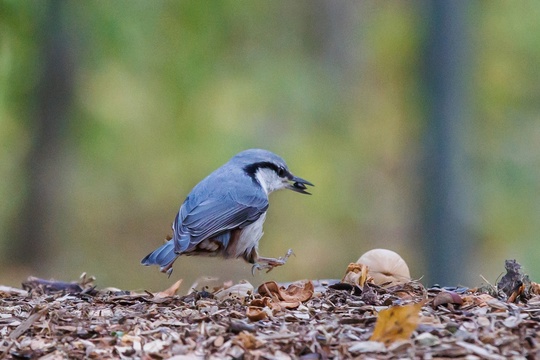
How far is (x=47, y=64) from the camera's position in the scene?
29.5 feet

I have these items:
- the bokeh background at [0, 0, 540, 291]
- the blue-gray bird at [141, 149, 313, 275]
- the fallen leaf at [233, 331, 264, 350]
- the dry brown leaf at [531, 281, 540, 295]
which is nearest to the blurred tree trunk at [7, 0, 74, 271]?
the bokeh background at [0, 0, 540, 291]

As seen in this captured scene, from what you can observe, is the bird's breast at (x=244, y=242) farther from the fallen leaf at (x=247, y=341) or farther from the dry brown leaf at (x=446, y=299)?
the fallen leaf at (x=247, y=341)

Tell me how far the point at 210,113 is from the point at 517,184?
395cm

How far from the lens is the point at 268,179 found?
5273mm

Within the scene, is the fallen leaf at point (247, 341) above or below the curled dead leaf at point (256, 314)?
below

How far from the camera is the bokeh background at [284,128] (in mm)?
8578

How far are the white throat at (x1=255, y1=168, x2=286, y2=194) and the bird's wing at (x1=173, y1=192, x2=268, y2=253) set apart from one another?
314mm

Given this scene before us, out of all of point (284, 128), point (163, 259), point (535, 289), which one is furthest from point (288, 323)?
point (284, 128)

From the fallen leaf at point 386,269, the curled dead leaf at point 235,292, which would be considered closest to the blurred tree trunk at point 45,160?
the curled dead leaf at point 235,292

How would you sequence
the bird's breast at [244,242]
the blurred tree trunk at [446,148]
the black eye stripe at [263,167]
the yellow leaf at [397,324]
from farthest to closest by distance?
the blurred tree trunk at [446,148]
the black eye stripe at [263,167]
the bird's breast at [244,242]
the yellow leaf at [397,324]

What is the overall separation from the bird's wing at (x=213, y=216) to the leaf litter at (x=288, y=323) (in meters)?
0.43

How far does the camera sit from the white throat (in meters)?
5.19

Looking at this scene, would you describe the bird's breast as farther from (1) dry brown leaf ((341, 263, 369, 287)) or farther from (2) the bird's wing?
(1) dry brown leaf ((341, 263, 369, 287))

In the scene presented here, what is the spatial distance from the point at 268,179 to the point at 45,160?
4.56m
